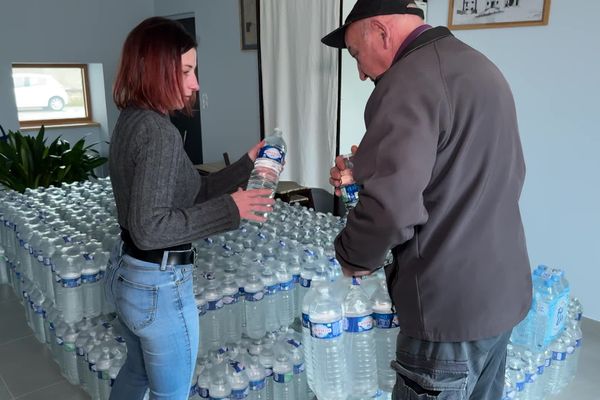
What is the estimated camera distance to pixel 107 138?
6363mm

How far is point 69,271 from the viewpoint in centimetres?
195

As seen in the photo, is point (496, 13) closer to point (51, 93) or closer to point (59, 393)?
point (59, 393)

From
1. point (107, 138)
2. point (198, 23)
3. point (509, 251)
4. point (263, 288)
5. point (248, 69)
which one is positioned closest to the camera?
point (509, 251)

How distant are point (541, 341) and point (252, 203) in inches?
53.5

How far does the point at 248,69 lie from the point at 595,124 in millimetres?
3327

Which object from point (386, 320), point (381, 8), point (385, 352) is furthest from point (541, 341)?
point (381, 8)

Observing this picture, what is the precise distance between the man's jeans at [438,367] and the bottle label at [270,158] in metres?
0.63

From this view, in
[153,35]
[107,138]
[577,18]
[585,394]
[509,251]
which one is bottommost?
[585,394]

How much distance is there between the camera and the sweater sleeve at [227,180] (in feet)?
5.55

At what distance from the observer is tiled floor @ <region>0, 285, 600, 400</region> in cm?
235

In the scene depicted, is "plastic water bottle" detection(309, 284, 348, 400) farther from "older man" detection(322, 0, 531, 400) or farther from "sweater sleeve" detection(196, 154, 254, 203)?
"sweater sleeve" detection(196, 154, 254, 203)

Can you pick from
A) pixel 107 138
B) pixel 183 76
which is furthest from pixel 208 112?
pixel 183 76

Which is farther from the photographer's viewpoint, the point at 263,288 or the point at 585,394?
the point at 585,394

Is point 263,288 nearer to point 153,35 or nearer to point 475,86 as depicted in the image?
point 153,35
